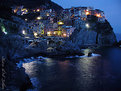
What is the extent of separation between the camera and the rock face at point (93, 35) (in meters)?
65.8

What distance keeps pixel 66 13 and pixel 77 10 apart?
7.32 m

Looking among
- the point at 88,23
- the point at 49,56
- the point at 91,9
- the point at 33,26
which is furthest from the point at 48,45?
the point at 91,9

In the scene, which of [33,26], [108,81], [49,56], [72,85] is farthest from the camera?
[33,26]

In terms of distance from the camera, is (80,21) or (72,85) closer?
(72,85)

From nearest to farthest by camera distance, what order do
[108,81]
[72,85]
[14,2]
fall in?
[72,85]
[108,81]
[14,2]

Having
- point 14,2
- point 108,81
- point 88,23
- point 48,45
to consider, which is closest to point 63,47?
point 48,45

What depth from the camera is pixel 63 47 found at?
4119 cm

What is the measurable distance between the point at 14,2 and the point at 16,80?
103899 mm

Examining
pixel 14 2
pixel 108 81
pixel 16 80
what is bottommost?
pixel 108 81

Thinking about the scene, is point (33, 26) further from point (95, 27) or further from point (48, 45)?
point (95, 27)

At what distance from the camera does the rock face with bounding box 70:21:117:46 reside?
65787 mm

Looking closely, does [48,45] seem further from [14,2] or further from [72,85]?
[14,2]

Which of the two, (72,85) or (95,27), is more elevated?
(95,27)

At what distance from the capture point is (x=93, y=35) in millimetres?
70438
